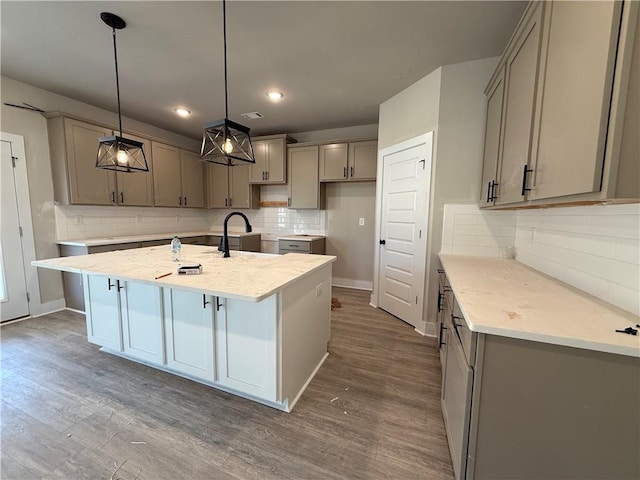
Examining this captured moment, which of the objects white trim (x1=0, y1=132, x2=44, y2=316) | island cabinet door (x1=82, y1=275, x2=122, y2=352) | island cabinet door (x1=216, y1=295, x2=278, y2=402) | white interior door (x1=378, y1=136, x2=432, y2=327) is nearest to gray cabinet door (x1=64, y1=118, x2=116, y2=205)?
white trim (x1=0, y1=132, x2=44, y2=316)

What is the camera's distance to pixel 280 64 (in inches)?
103

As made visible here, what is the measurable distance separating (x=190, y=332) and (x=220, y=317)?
333 millimetres

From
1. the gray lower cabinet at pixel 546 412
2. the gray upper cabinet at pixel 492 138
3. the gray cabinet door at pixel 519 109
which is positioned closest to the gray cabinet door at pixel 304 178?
the gray upper cabinet at pixel 492 138

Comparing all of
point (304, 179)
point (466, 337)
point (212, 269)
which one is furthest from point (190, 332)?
point (304, 179)

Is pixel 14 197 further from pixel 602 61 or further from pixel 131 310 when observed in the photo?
pixel 602 61

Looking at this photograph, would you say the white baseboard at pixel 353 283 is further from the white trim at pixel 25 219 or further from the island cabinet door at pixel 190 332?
the white trim at pixel 25 219

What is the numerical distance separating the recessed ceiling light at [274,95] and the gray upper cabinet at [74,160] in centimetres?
232

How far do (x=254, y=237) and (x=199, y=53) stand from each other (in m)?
3.06

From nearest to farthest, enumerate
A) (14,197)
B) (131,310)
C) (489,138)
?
(131,310), (489,138), (14,197)

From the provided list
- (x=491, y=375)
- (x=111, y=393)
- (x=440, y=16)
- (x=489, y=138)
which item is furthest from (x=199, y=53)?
(x=491, y=375)

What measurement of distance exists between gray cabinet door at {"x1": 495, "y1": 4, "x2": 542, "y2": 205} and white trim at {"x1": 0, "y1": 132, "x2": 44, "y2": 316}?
→ 498 centimetres

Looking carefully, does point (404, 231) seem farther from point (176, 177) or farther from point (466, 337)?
point (176, 177)

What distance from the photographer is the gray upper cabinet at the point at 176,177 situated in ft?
14.0

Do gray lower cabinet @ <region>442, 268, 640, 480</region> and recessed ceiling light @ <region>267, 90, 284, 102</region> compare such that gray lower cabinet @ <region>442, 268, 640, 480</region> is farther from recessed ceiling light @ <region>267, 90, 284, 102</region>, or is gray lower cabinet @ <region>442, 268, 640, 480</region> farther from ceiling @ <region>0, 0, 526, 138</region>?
recessed ceiling light @ <region>267, 90, 284, 102</region>
